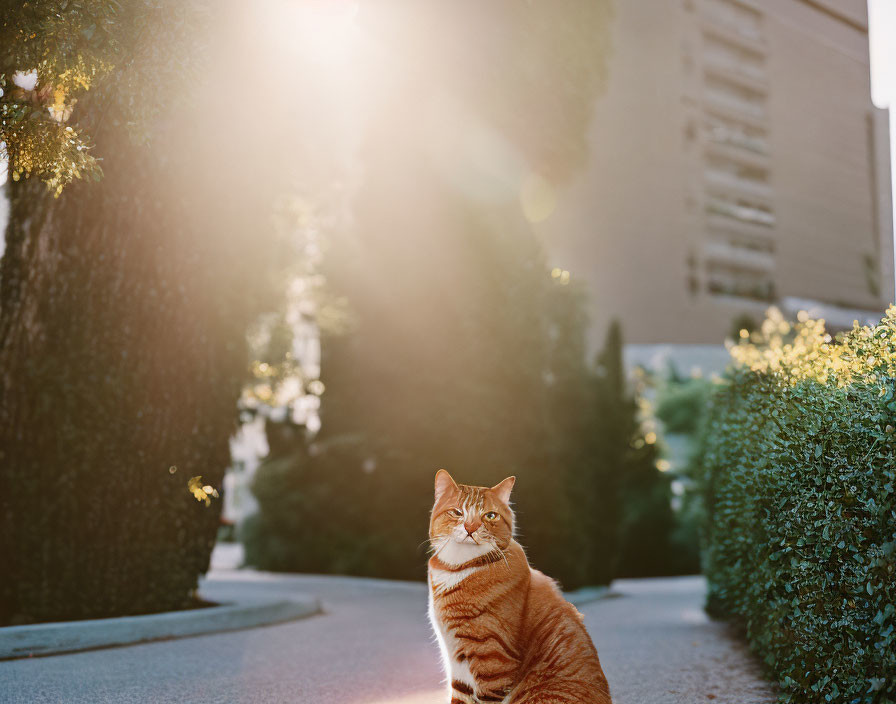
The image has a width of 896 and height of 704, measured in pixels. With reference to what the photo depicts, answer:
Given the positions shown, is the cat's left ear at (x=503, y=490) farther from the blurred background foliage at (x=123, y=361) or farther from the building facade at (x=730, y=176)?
the building facade at (x=730, y=176)

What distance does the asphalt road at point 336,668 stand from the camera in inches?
231

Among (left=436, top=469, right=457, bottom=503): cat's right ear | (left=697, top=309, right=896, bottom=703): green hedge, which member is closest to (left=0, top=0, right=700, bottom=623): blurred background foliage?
(left=436, top=469, right=457, bottom=503): cat's right ear

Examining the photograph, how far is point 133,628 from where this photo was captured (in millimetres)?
7867

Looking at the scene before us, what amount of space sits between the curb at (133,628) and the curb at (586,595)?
553 centimetres

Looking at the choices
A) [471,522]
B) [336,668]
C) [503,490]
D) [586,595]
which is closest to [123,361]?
[336,668]

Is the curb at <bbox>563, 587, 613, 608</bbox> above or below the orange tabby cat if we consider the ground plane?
below

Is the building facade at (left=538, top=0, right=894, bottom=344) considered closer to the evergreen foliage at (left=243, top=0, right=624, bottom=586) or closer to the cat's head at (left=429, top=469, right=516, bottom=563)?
the evergreen foliage at (left=243, top=0, right=624, bottom=586)

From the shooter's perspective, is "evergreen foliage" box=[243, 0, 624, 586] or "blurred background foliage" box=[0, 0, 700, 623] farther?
"evergreen foliage" box=[243, 0, 624, 586]

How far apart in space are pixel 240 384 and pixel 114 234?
2.49m

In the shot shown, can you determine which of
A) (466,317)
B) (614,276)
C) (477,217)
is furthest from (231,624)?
(614,276)

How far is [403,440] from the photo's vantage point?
50.7ft

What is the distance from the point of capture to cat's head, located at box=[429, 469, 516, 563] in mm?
4270

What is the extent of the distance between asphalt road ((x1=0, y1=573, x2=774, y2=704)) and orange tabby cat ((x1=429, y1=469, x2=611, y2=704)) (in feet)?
6.23

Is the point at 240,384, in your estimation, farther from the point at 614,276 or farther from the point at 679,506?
the point at 614,276
